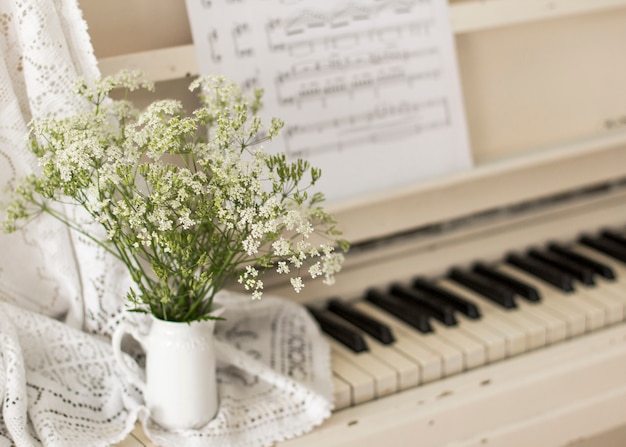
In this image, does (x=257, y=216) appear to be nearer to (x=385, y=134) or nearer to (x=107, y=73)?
(x=107, y=73)

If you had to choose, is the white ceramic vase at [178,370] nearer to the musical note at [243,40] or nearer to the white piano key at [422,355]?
the white piano key at [422,355]

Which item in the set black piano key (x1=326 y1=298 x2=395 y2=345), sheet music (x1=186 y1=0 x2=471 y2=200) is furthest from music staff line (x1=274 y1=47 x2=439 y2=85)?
black piano key (x1=326 y1=298 x2=395 y2=345)

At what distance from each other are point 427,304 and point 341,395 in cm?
38

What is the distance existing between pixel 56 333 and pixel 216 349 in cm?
29

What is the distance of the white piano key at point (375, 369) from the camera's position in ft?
6.21

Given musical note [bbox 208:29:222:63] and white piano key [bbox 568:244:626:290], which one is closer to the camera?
musical note [bbox 208:29:222:63]

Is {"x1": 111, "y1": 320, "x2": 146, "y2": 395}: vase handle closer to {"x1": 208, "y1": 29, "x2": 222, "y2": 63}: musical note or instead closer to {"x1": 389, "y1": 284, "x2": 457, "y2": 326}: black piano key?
{"x1": 208, "y1": 29, "x2": 222, "y2": 63}: musical note

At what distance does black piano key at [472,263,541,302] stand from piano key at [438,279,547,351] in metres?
0.07

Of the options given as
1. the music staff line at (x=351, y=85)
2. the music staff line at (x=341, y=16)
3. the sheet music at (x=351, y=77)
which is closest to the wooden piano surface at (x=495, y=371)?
the sheet music at (x=351, y=77)

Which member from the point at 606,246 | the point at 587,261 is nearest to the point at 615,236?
the point at 606,246

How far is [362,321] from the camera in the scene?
2098mm

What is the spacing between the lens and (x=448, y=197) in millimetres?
2273

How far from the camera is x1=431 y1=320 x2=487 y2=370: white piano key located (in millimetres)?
1975

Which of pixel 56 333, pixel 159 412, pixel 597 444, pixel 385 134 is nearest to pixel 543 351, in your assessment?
pixel 597 444
